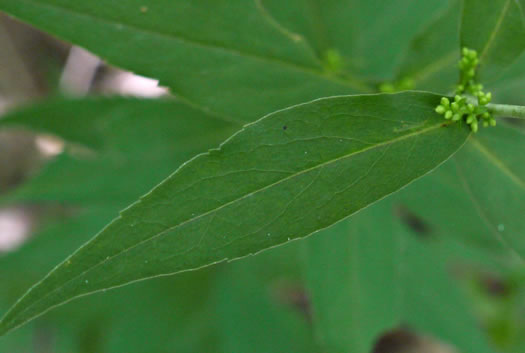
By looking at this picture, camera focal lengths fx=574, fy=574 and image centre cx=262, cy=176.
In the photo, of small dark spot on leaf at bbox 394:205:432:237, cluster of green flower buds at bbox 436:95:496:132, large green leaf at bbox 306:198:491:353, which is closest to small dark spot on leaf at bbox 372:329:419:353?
small dark spot on leaf at bbox 394:205:432:237

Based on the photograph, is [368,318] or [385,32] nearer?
[368,318]

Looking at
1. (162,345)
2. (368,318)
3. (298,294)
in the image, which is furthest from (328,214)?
(298,294)

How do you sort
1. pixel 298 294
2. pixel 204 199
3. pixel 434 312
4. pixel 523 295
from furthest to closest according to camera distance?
pixel 298 294, pixel 523 295, pixel 434 312, pixel 204 199

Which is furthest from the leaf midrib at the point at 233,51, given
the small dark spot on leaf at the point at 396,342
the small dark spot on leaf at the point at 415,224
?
the small dark spot on leaf at the point at 396,342

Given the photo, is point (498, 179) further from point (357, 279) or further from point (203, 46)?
point (203, 46)

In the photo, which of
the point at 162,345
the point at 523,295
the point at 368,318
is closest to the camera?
the point at 368,318

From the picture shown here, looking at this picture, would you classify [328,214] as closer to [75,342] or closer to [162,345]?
Answer: [162,345]

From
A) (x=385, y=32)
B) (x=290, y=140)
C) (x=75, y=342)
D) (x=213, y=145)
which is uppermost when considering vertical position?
(x=385, y=32)
